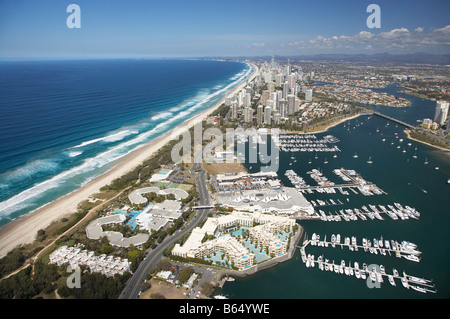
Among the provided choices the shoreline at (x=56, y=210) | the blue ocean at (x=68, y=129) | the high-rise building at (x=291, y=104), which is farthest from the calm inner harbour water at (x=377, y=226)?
the blue ocean at (x=68, y=129)

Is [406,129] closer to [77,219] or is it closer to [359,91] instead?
[359,91]

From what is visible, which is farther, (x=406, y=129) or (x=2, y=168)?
(x=406, y=129)

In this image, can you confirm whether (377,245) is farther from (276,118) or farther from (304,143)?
(276,118)

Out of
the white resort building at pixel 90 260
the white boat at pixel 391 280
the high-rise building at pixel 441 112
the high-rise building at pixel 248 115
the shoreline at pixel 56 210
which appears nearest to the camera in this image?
the white boat at pixel 391 280

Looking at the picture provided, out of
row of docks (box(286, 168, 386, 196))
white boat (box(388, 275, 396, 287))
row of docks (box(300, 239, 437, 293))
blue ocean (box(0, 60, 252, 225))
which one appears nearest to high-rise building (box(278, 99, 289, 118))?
blue ocean (box(0, 60, 252, 225))

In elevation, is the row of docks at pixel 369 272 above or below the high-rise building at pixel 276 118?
below

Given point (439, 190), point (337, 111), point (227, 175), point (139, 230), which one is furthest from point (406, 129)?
point (139, 230)

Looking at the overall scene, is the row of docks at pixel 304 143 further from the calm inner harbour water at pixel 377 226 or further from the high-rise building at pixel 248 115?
the high-rise building at pixel 248 115
